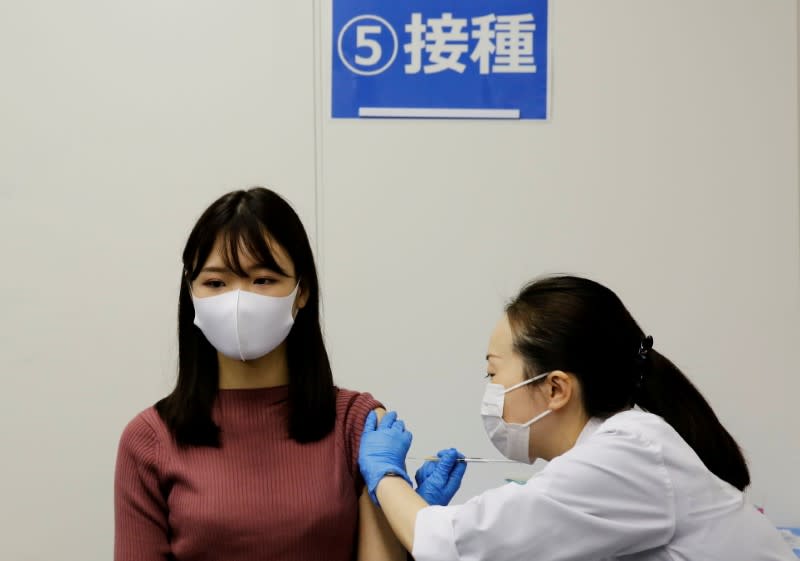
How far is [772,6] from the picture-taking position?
2240 mm

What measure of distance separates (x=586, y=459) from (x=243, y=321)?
1.87 ft

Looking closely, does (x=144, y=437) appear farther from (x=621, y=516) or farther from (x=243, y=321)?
(x=621, y=516)

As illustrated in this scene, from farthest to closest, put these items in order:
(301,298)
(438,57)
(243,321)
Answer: (438,57)
(301,298)
(243,321)

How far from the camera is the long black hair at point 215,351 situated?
136cm

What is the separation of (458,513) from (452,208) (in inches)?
42.5

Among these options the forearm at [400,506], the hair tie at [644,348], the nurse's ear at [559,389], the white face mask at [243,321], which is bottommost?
the forearm at [400,506]

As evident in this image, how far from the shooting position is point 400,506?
4.30 feet

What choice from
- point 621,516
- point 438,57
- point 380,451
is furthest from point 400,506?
point 438,57

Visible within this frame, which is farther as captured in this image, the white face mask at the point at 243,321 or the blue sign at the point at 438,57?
the blue sign at the point at 438,57

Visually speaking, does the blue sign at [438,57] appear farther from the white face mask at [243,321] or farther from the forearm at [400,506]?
the forearm at [400,506]

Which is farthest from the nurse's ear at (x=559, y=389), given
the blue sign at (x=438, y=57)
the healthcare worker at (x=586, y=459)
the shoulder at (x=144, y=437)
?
the blue sign at (x=438, y=57)

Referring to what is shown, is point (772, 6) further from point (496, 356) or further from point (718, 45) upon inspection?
point (496, 356)

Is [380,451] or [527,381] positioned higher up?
[527,381]

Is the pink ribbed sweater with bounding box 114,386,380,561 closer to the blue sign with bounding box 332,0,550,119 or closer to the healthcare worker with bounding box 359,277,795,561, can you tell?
the healthcare worker with bounding box 359,277,795,561
